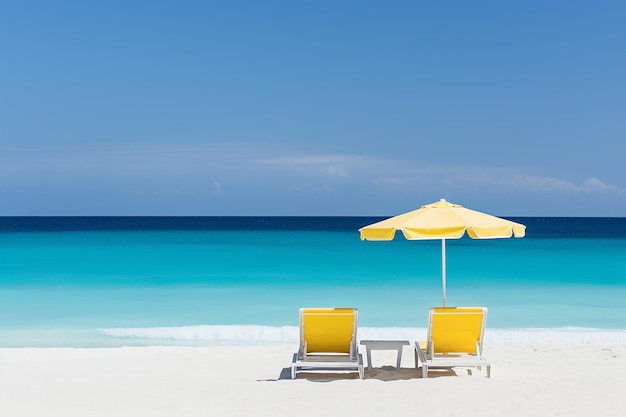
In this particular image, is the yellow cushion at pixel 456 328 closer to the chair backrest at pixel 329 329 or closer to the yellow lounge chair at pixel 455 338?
the yellow lounge chair at pixel 455 338

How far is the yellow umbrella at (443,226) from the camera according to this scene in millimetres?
5766

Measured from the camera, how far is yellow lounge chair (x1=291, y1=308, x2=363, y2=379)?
6141 millimetres

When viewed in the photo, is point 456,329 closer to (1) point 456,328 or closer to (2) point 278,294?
(1) point 456,328

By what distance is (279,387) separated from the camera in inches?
231

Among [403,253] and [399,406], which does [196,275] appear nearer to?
[403,253]

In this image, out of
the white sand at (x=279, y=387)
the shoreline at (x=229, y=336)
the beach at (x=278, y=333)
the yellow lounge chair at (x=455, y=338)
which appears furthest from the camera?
the shoreline at (x=229, y=336)

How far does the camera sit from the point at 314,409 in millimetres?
5125

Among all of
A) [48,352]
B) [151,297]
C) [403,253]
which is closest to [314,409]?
[48,352]

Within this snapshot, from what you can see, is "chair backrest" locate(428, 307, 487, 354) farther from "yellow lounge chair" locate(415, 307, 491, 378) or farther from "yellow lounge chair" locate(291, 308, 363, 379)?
"yellow lounge chair" locate(291, 308, 363, 379)

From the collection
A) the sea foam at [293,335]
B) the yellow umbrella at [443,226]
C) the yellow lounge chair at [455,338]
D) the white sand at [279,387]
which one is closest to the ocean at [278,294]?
the sea foam at [293,335]

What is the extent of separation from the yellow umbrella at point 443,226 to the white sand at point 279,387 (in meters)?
1.26

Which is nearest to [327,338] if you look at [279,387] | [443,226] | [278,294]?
[279,387]

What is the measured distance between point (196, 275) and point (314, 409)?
1565 cm

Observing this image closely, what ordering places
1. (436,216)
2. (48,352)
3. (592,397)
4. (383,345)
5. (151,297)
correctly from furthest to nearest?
(151,297) → (48,352) → (383,345) → (436,216) → (592,397)
